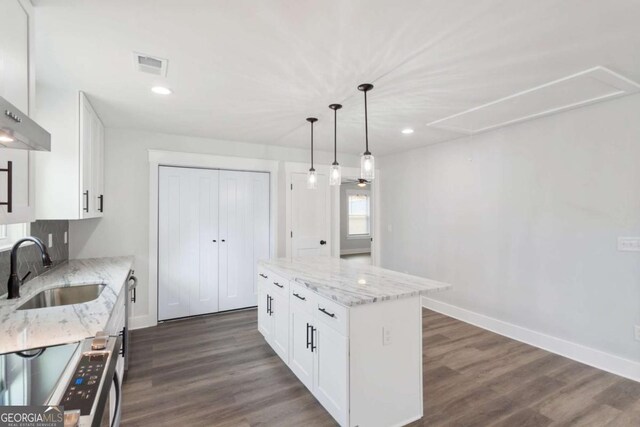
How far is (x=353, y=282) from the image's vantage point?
2295 millimetres

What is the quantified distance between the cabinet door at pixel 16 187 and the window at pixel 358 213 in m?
8.77

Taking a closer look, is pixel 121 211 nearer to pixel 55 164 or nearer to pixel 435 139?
pixel 55 164

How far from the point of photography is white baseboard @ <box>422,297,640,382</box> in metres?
2.67

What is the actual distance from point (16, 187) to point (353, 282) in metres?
1.96

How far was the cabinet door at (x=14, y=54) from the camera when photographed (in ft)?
3.91

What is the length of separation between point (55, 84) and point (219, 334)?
285 cm

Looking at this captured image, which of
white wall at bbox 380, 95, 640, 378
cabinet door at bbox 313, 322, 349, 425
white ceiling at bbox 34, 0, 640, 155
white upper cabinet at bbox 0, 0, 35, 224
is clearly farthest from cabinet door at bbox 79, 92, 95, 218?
white wall at bbox 380, 95, 640, 378

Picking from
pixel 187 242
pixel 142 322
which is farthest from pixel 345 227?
pixel 142 322

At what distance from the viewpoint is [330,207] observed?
5.04 metres

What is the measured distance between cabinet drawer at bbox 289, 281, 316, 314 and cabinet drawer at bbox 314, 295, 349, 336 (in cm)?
7

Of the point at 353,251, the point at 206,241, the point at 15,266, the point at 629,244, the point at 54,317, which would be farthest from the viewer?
the point at 353,251

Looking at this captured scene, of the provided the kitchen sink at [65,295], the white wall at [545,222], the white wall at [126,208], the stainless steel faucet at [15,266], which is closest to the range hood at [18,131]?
the stainless steel faucet at [15,266]

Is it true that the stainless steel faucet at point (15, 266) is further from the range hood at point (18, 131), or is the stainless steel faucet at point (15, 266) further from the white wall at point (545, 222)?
the white wall at point (545, 222)

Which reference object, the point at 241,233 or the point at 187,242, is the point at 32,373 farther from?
the point at 241,233
